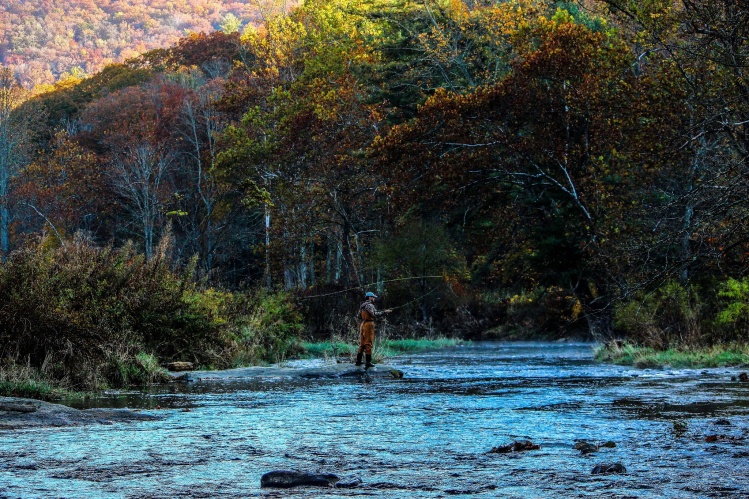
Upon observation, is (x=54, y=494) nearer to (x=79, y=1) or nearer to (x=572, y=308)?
(x=572, y=308)

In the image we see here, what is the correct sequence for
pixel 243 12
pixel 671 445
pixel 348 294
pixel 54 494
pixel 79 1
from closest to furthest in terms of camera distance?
1. pixel 54 494
2. pixel 671 445
3. pixel 348 294
4. pixel 243 12
5. pixel 79 1

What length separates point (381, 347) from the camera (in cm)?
2659

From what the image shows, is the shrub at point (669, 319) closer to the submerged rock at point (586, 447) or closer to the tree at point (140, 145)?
the submerged rock at point (586, 447)

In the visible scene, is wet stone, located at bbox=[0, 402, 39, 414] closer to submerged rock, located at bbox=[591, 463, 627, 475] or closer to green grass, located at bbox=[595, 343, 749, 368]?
submerged rock, located at bbox=[591, 463, 627, 475]

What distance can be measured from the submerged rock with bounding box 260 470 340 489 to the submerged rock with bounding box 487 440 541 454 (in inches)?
77.3

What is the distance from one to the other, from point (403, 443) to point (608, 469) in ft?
8.02

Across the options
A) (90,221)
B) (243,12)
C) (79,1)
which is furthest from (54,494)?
(79,1)

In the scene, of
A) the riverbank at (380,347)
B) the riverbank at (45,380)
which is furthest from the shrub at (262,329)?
the riverbank at (380,347)

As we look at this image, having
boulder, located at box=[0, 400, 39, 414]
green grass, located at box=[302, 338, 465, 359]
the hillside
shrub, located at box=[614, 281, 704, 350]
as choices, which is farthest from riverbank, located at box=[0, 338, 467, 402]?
the hillside

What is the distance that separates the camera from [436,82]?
45781mm

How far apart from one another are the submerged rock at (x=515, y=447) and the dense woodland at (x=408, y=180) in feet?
17.3

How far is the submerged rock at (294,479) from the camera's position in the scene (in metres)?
7.06

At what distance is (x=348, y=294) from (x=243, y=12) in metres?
144

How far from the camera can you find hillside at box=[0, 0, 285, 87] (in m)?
168
